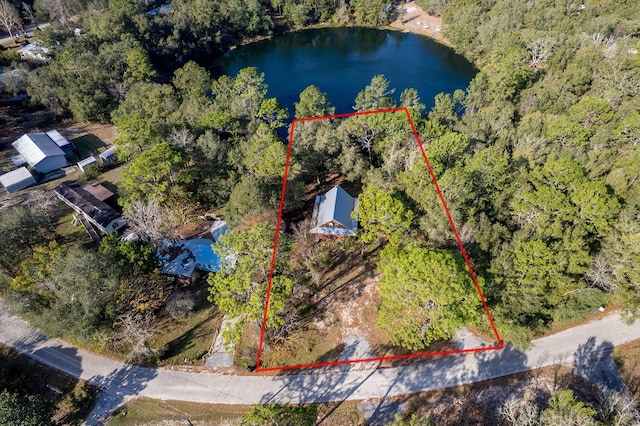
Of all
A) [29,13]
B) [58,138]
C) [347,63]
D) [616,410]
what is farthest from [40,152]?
[616,410]

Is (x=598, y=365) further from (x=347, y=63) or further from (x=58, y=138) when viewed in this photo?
(x=347, y=63)

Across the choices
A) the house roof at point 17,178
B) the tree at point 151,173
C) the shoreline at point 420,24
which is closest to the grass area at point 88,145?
the house roof at point 17,178

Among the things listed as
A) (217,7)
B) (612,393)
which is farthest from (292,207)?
(217,7)

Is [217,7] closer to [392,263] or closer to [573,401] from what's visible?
[392,263]

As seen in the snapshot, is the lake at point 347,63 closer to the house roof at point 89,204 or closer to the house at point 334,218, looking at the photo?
the house at point 334,218

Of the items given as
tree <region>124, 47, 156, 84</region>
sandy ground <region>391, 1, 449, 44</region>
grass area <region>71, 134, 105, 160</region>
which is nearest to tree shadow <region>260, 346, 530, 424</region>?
grass area <region>71, 134, 105, 160</region>

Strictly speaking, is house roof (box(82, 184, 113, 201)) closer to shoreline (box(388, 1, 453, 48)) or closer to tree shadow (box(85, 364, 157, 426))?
tree shadow (box(85, 364, 157, 426))
